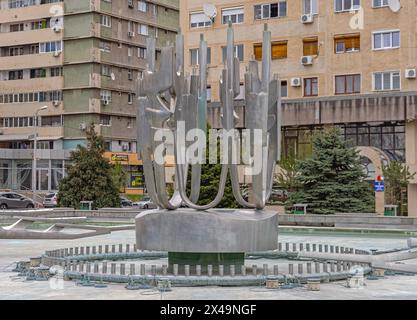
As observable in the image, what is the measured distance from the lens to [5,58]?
227 ft

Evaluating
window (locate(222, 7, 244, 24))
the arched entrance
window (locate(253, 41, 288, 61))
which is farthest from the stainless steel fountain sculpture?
window (locate(222, 7, 244, 24))

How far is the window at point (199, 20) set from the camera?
4731 centimetres

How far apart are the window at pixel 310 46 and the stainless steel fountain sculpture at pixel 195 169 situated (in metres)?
28.8

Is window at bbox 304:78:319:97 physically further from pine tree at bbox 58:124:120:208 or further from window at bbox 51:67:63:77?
window at bbox 51:67:63:77

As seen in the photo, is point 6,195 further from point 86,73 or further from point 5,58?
point 5,58

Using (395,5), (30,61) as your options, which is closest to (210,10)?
(395,5)

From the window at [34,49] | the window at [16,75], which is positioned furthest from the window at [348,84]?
the window at [16,75]

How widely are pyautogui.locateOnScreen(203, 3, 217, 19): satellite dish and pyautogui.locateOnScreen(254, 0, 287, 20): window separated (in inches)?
98.1

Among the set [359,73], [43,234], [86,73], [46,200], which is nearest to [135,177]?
[86,73]

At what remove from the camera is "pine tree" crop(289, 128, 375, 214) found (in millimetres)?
34906

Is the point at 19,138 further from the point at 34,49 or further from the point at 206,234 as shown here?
the point at 206,234

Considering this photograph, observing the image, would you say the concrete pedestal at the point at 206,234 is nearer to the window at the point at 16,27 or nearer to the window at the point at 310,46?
the window at the point at 310,46

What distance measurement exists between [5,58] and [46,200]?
64.3 ft

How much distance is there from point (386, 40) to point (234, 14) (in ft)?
31.7
